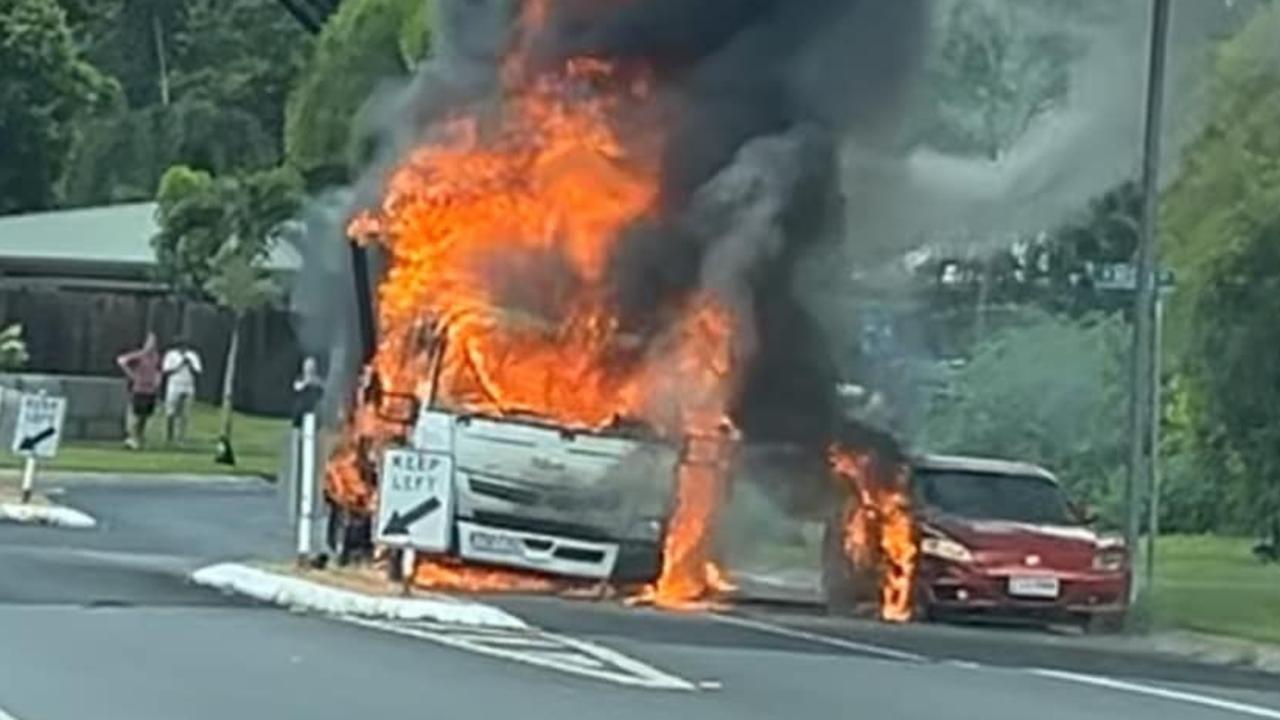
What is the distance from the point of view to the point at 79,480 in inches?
1535

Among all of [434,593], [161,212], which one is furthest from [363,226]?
[161,212]

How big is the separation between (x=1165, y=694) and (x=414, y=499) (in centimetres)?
602

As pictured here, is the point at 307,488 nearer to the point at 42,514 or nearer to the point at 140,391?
the point at 42,514

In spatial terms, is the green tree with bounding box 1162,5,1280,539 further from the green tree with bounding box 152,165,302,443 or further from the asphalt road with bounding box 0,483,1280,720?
the green tree with bounding box 152,165,302,443

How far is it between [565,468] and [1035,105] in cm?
1327

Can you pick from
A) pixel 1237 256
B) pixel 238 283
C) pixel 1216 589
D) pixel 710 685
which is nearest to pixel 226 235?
pixel 238 283

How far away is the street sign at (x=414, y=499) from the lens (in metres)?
23.8

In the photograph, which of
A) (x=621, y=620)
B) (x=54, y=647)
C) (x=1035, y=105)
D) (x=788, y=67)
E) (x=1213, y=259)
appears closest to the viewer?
(x=54, y=647)

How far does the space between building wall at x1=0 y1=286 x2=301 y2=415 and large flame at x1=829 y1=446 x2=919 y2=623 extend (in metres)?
30.4

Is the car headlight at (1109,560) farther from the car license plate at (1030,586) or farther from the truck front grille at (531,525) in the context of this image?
the truck front grille at (531,525)

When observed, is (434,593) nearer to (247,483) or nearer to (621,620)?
(621,620)

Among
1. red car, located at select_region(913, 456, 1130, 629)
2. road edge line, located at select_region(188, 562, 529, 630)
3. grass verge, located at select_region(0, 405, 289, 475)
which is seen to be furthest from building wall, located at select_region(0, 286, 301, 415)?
road edge line, located at select_region(188, 562, 529, 630)

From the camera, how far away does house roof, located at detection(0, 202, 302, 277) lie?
58.3 metres

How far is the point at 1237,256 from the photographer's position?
3372 centimetres
